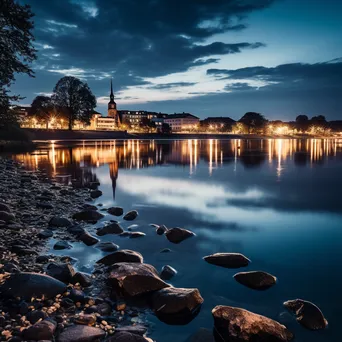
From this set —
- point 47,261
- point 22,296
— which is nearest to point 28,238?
point 47,261

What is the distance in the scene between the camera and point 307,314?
18.9 feet

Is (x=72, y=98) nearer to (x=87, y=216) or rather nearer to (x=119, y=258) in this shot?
(x=87, y=216)

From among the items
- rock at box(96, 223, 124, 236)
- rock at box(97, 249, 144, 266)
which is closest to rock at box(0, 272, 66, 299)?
rock at box(97, 249, 144, 266)

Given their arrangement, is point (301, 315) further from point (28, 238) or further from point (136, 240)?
point (28, 238)

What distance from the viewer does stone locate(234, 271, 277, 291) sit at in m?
6.98

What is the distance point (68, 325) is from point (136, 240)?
196 inches

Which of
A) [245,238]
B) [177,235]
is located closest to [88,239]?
[177,235]

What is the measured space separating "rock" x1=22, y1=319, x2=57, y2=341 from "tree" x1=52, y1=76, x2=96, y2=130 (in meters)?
97.5

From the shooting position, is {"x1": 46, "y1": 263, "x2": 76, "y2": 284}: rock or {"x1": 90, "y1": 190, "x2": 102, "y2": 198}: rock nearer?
{"x1": 46, "y1": 263, "x2": 76, "y2": 284}: rock

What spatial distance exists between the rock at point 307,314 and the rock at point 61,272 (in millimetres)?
4615

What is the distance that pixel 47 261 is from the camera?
776 cm

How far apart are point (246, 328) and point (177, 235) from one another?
534cm

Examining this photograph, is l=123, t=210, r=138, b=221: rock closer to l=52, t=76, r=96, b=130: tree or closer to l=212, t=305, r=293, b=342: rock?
l=212, t=305, r=293, b=342: rock

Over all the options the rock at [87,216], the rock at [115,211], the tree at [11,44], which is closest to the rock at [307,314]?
the rock at [87,216]
